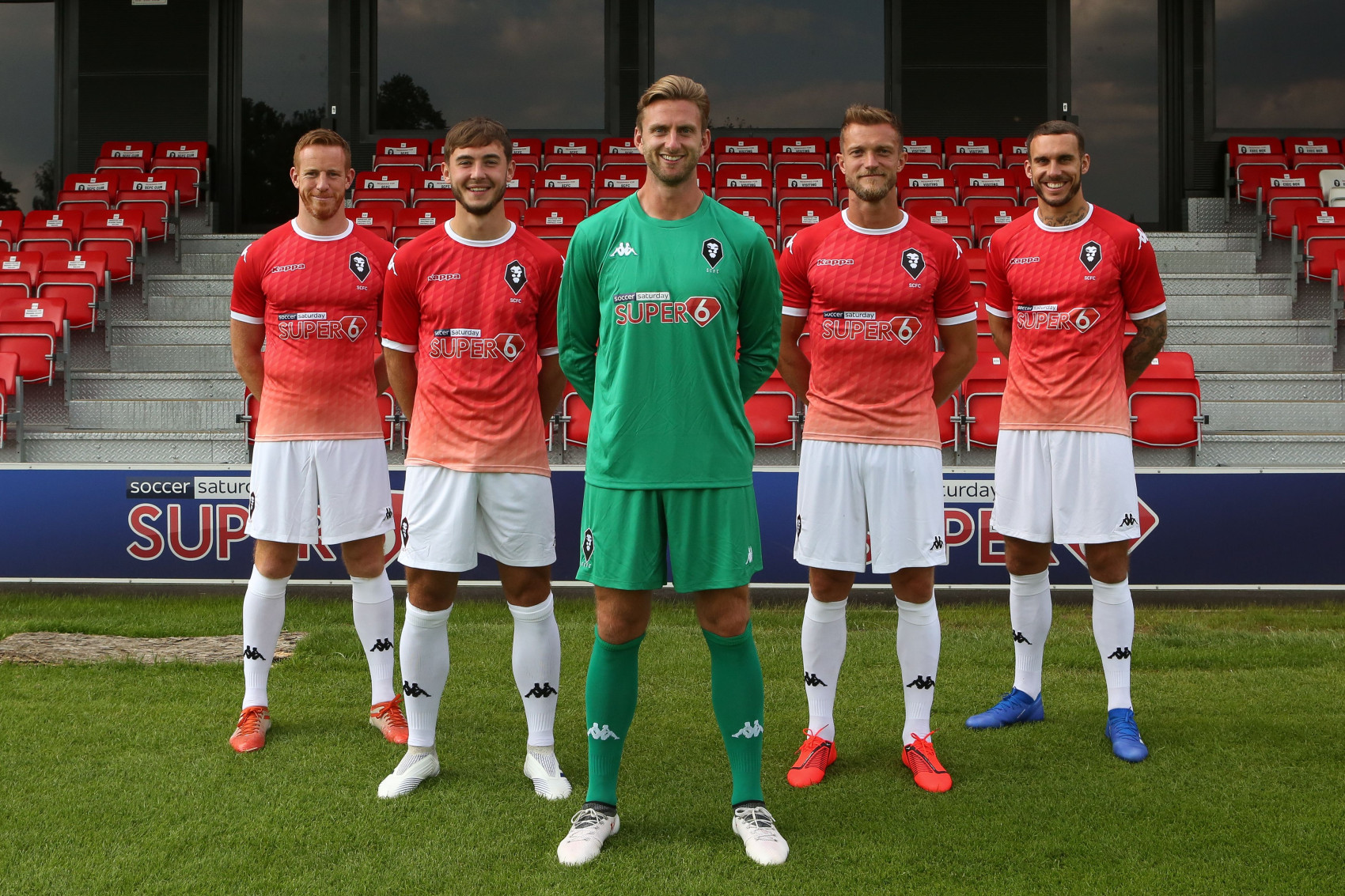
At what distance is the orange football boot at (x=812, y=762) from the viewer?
345 centimetres

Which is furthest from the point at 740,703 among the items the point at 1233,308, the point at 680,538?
the point at 1233,308

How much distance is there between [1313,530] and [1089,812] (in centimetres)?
351

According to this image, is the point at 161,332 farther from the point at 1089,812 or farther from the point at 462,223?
the point at 1089,812

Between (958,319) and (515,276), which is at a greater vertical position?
(515,276)

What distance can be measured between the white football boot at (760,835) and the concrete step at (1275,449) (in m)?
5.69

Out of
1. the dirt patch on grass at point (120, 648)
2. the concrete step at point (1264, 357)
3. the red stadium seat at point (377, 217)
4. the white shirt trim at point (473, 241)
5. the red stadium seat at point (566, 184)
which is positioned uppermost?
the red stadium seat at point (566, 184)

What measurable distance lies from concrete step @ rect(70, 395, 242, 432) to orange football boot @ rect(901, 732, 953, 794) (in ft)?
20.3

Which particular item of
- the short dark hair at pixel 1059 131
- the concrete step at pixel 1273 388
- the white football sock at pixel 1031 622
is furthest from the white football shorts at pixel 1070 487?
the concrete step at pixel 1273 388

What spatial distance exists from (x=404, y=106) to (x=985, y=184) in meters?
7.29

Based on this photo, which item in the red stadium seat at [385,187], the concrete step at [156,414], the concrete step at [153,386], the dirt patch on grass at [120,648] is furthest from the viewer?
the red stadium seat at [385,187]

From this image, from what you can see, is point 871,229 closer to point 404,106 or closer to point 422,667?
point 422,667

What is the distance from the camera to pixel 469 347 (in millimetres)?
3328

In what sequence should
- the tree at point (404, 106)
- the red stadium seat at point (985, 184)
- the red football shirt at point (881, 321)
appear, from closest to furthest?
1. the red football shirt at point (881, 321)
2. the red stadium seat at point (985, 184)
3. the tree at point (404, 106)

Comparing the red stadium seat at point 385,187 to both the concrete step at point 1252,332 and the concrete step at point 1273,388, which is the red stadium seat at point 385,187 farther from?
the concrete step at point 1273,388
